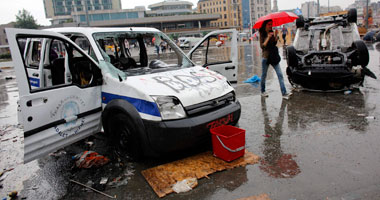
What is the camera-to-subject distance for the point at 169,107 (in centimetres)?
363

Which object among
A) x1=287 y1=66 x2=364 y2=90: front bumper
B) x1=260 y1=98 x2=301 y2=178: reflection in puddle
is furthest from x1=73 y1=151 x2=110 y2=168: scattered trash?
x1=287 y1=66 x2=364 y2=90: front bumper

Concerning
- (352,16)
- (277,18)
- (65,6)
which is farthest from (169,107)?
(65,6)

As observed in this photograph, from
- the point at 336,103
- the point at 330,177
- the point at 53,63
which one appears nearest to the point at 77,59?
the point at 53,63

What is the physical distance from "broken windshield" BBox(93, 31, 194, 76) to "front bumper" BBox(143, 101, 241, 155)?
4.15 ft

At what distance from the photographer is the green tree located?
3669 inches

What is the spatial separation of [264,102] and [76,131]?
14.9ft

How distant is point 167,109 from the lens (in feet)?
11.9

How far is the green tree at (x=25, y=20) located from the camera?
306 feet

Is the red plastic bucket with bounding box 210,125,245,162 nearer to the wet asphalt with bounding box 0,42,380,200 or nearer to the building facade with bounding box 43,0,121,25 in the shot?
the wet asphalt with bounding box 0,42,380,200

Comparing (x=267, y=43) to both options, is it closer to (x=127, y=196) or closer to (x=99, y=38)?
(x=99, y=38)

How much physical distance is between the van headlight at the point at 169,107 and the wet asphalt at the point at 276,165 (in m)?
0.85

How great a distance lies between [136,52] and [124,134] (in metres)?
2.18

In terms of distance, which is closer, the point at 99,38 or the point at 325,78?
the point at 99,38

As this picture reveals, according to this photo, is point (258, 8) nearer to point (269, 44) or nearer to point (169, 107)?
point (269, 44)
